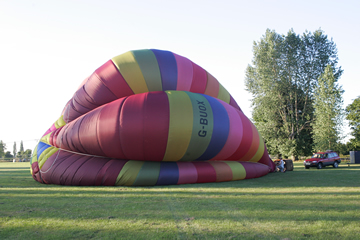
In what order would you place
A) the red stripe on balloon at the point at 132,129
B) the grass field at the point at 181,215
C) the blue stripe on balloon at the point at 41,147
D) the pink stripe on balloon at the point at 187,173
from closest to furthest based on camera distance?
the grass field at the point at 181,215, the red stripe on balloon at the point at 132,129, the pink stripe on balloon at the point at 187,173, the blue stripe on balloon at the point at 41,147

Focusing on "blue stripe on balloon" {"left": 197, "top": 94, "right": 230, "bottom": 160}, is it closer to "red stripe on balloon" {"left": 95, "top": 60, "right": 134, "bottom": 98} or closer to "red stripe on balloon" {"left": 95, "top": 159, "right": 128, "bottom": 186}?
"red stripe on balloon" {"left": 95, "top": 159, "right": 128, "bottom": 186}

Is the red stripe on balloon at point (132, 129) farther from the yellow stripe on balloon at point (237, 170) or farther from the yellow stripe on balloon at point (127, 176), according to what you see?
the yellow stripe on balloon at point (237, 170)

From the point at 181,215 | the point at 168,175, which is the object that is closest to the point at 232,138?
the point at 168,175

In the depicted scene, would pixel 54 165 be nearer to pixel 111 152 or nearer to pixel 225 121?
pixel 111 152

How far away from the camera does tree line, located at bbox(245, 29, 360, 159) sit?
101 feet

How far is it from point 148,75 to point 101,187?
4427 mm

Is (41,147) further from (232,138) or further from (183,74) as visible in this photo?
(232,138)

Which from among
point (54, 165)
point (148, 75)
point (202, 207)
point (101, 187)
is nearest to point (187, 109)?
point (148, 75)

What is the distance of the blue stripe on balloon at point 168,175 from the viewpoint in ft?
30.7

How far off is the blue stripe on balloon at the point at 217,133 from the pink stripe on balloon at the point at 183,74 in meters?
1.32

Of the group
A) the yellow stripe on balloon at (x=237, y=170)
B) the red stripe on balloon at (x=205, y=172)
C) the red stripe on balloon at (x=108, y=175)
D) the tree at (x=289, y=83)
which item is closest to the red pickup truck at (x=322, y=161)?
the tree at (x=289, y=83)

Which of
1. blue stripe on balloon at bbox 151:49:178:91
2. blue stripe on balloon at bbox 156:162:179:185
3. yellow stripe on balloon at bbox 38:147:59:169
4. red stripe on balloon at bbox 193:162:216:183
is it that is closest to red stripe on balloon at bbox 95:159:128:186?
blue stripe on balloon at bbox 156:162:179:185

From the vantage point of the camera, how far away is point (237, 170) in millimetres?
10891

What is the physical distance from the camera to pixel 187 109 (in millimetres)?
9727
